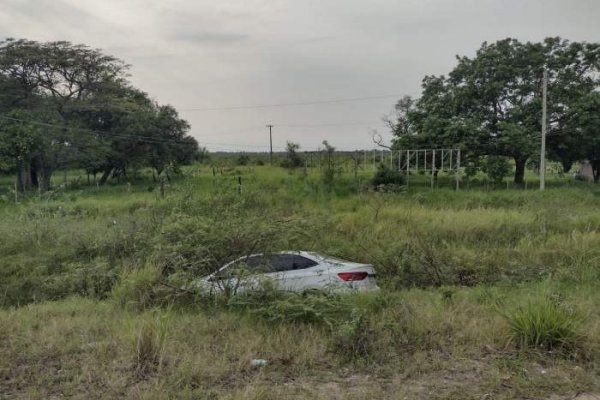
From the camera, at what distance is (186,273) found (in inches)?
241

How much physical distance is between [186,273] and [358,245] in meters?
7.77

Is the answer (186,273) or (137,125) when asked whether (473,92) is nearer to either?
(137,125)

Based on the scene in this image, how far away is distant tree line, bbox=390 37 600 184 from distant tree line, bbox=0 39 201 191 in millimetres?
18133

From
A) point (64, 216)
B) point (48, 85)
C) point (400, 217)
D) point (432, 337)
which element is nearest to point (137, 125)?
point (48, 85)

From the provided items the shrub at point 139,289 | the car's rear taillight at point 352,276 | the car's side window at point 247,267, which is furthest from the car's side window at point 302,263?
the shrub at point 139,289

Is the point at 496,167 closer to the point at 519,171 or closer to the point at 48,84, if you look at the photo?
the point at 519,171

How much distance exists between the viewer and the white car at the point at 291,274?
5828mm

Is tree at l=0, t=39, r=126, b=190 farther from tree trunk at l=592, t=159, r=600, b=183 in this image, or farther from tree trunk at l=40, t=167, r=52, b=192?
tree trunk at l=592, t=159, r=600, b=183

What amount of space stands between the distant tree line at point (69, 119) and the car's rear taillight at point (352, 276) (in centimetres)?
2007

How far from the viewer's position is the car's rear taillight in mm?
8411

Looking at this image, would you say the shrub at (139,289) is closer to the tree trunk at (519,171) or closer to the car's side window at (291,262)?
the car's side window at (291,262)

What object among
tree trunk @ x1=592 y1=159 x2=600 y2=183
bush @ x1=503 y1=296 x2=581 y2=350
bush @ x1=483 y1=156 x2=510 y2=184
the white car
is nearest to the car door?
the white car

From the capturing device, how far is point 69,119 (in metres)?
34.8

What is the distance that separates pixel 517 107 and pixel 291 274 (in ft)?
85.8
